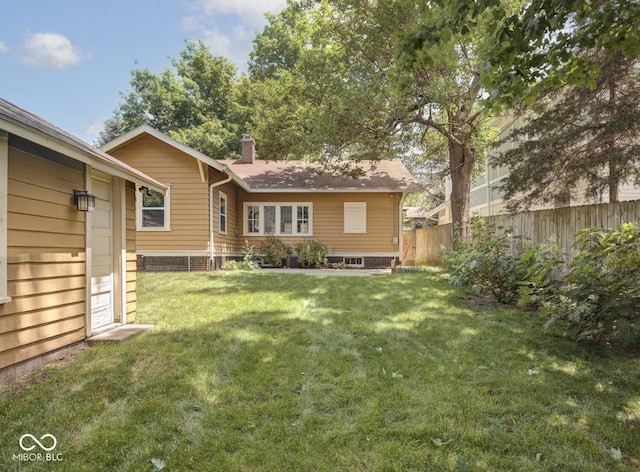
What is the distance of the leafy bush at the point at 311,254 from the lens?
12.3m

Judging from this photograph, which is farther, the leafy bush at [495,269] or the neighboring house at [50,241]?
the leafy bush at [495,269]

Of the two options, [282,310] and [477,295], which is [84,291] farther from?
[477,295]

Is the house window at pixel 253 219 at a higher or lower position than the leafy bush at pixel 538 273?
higher

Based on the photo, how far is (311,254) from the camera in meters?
12.3

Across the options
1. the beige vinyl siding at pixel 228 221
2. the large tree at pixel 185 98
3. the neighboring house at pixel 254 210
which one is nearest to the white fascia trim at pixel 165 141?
the neighboring house at pixel 254 210

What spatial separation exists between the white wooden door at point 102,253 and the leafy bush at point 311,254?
8044 millimetres

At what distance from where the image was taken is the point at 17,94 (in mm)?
24156

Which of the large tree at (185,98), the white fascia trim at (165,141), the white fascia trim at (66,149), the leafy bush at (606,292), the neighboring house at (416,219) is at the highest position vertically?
the large tree at (185,98)

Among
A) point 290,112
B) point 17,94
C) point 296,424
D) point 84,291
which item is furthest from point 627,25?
point 17,94

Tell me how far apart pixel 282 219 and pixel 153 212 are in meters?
4.70

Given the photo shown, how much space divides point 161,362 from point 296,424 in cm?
174

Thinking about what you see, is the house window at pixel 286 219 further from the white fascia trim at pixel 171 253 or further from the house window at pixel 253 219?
the white fascia trim at pixel 171 253

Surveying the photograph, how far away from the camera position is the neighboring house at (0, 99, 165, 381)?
2901 millimetres

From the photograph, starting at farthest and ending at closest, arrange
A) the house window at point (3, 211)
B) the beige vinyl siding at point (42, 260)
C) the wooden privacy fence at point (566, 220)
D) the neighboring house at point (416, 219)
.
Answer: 1. the neighboring house at point (416, 219)
2. the wooden privacy fence at point (566, 220)
3. the beige vinyl siding at point (42, 260)
4. the house window at point (3, 211)
